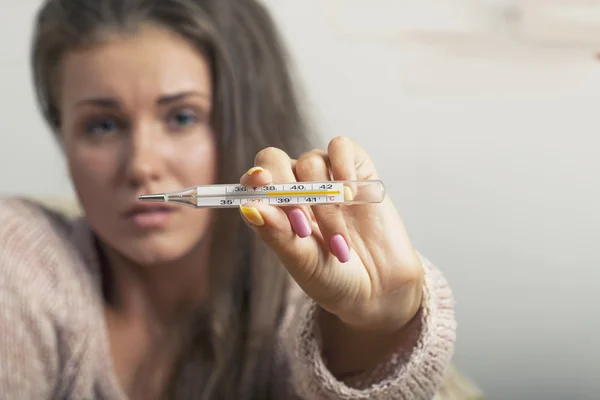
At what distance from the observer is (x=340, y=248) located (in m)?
0.43

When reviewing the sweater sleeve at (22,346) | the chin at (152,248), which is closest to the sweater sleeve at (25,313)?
the sweater sleeve at (22,346)

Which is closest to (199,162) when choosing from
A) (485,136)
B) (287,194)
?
(287,194)

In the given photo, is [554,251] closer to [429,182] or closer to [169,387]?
[429,182]

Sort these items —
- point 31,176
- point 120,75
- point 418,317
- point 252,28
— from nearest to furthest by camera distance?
point 418,317, point 120,75, point 252,28, point 31,176

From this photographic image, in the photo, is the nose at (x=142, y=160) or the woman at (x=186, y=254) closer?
the woman at (x=186, y=254)

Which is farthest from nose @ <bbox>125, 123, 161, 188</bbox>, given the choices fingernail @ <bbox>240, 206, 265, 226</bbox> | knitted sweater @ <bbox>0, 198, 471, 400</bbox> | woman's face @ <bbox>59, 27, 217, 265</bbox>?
fingernail @ <bbox>240, 206, 265, 226</bbox>

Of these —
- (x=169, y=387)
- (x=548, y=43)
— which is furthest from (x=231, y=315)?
(x=548, y=43)

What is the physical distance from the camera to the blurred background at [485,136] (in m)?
0.74

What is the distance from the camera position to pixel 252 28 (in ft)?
2.39

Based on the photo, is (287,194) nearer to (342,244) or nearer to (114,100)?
(342,244)

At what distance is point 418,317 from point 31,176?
645mm

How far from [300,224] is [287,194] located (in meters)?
0.04

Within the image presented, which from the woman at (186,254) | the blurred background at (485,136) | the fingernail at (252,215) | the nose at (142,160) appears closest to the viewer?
the fingernail at (252,215)

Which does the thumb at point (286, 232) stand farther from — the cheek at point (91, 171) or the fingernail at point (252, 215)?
the cheek at point (91, 171)
